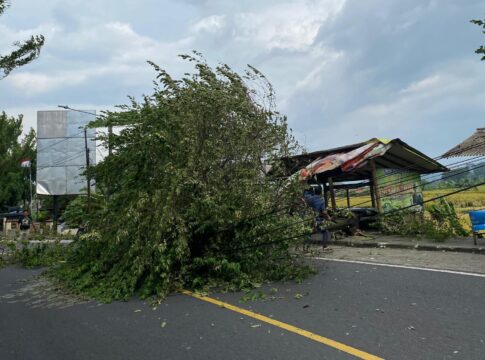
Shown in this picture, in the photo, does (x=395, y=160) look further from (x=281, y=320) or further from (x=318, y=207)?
(x=281, y=320)

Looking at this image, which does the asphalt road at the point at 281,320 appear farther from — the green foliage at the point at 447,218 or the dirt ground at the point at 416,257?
the green foliage at the point at 447,218

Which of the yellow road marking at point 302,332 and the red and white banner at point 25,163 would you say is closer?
the yellow road marking at point 302,332

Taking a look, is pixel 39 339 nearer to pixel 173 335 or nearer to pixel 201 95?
pixel 173 335

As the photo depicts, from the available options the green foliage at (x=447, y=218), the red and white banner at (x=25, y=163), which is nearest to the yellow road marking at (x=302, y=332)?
the green foliage at (x=447, y=218)

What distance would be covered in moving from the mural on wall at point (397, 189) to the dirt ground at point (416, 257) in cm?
399

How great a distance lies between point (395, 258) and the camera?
9.56 metres

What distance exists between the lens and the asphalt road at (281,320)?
4.46 meters

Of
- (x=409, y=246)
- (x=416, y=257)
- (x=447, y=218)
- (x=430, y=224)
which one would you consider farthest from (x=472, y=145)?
(x=416, y=257)

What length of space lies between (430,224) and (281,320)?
8290 millimetres

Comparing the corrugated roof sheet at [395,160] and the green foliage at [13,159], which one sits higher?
the green foliage at [13,159]

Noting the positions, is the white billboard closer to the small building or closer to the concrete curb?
the small building

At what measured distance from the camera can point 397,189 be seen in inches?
609

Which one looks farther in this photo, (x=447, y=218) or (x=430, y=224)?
(x=447, y=218)

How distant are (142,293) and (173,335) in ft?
7.19
